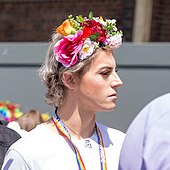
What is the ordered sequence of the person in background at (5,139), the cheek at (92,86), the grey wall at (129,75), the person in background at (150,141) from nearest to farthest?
the person in background at (150,141) < the cheek at (92,86) < the person in background at (5,139) < the grey wall at (129,75)

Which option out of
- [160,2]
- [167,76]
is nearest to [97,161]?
[167,76]

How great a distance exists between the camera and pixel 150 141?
6.00ft

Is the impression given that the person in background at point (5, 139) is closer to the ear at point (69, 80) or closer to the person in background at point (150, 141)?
the ear at point (69, 80)

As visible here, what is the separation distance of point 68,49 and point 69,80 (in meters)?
0.14

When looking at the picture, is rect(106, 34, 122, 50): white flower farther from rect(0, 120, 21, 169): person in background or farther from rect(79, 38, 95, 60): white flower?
rect(0, 120, 21, 169): person in background

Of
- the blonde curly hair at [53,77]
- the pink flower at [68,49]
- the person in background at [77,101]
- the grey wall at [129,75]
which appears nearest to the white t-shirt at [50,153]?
the person in background at [77,101]

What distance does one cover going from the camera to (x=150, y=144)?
1829 millimetres

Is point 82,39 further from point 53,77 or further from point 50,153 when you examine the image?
point 50,153

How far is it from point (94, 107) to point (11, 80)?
491 centimetres

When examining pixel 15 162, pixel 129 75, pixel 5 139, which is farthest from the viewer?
pixel 129 75

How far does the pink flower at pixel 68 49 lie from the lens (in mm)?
2590

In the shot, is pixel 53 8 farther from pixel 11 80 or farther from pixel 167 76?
pixel 167 76

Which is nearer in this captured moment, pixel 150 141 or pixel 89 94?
pixel 150 141

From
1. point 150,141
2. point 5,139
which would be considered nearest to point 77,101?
point 5,139
